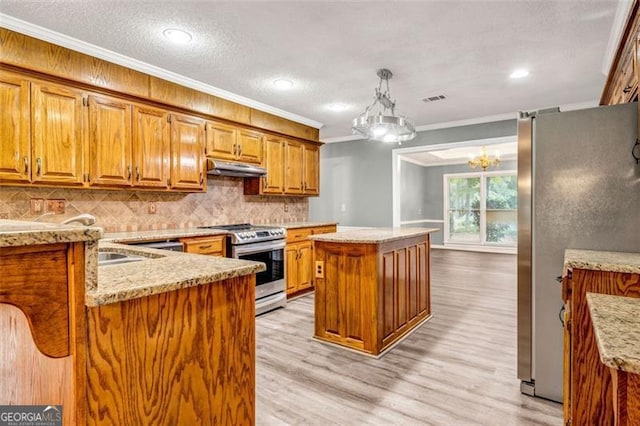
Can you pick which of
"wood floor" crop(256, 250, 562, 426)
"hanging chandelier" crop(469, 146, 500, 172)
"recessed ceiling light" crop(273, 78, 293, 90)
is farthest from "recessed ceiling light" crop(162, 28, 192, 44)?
"hanging chandelier" crop(469, 146, 500, 172)

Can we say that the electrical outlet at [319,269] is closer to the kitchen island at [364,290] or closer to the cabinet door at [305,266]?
the kitchen island at [364,290]

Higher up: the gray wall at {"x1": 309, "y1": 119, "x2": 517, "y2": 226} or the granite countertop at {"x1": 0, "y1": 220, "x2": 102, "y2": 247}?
the gray wall at {"x1": 309, "y1": 119, "x2": 517, "y2": 226}

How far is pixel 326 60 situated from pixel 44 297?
2946 millimetres

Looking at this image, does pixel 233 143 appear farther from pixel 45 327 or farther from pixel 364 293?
pixel 45 327

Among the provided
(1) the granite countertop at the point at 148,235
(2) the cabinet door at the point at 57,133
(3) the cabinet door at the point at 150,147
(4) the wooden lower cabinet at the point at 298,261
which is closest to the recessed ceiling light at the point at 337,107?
(4) the wooden lower cabinet at the point at 298,261

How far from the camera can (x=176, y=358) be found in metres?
1.09

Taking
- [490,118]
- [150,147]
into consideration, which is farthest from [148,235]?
[490,118]

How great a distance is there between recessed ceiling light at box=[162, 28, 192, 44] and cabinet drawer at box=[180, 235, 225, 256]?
174 cm

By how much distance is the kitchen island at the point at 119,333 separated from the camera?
829mm

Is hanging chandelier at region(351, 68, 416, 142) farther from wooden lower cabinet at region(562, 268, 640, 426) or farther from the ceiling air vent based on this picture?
wooden lower cabinet at region(562, 268, 640, 426)

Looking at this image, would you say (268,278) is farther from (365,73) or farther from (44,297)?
(44,297)

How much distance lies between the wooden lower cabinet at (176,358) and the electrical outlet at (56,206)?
266cm

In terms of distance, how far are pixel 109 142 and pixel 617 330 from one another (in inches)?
141

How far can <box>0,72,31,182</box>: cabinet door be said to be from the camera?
249 centimetres
